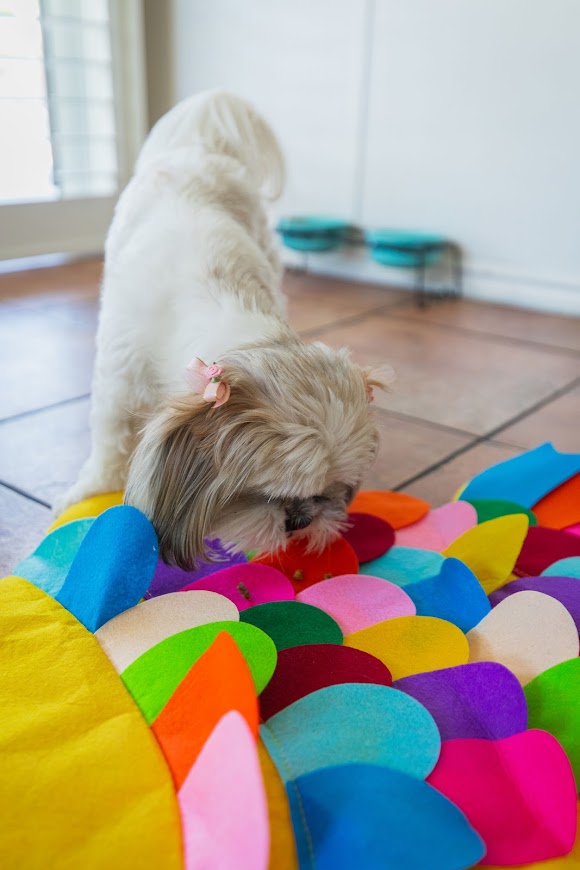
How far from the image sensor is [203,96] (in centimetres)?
224

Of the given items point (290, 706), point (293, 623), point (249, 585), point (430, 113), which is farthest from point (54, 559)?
point (430, 113)

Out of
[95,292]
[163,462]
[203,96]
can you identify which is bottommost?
[95,292]

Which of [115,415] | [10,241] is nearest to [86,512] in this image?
[115,415]

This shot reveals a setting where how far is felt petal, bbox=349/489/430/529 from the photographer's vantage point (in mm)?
1623

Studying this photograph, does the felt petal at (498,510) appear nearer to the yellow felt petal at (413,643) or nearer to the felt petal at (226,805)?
the yellow felt petal at (413,643)

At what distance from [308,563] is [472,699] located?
442mm

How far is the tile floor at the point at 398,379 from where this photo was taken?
1.96 meters

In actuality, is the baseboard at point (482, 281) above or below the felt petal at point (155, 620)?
below

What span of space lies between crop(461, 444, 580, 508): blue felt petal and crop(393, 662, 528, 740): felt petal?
2.12ft

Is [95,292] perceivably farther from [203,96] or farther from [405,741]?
[405,741]

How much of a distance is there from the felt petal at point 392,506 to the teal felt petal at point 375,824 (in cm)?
79

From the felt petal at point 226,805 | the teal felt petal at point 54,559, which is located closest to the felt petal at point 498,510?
the teal felt petal at point 54,559

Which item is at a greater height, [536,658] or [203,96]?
[203,96]

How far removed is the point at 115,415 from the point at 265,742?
0.87 metres
